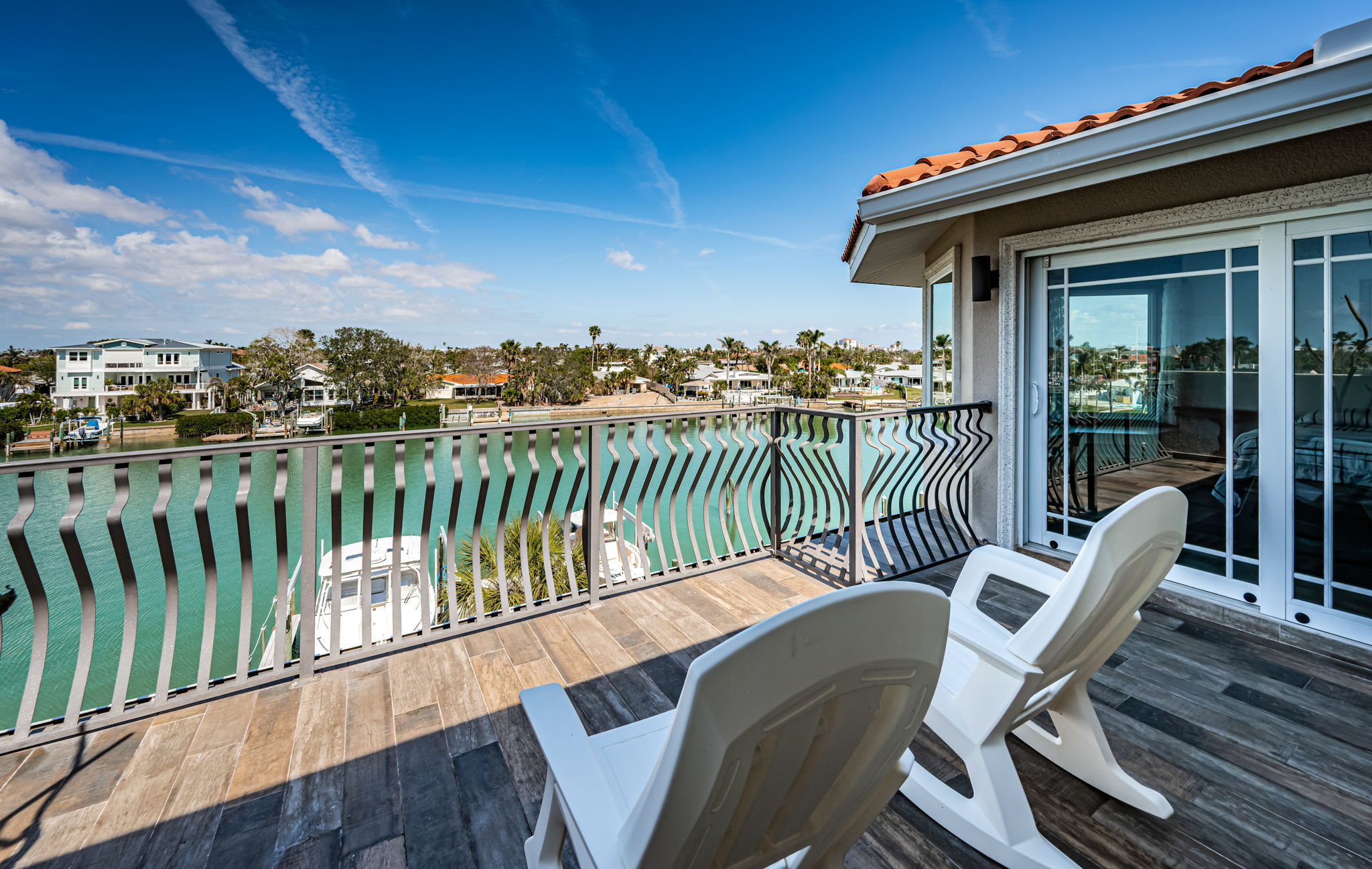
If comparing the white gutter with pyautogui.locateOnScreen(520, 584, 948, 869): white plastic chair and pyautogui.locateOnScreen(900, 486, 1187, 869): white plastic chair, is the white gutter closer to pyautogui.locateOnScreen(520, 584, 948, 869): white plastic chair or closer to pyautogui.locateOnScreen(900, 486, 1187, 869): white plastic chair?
pyautogui.locateOnScreen(900, 486, 1187, 869): white plastic chair

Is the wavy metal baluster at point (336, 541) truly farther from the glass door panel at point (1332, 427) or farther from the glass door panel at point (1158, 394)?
the glass door panel at point (1332, 427)

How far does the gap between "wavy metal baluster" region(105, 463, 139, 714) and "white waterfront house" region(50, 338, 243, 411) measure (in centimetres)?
2628

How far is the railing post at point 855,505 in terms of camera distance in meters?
3.21

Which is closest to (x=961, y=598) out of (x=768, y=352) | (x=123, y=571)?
(x=123, y=571)

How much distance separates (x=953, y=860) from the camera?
1488mm

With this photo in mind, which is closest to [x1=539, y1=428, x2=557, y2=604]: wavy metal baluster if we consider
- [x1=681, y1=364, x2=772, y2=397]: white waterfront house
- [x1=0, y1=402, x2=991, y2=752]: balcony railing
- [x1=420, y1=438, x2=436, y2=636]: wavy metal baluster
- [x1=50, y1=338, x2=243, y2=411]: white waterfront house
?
[x1=0, y1=402, x2=991, y2=752]: balcony railing

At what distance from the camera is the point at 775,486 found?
3791mm

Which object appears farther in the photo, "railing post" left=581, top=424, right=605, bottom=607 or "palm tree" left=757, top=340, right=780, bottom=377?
"palm tree" left=757, top=340, right=780, bottom=377

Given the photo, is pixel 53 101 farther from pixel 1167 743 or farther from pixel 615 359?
pixel 1167 743

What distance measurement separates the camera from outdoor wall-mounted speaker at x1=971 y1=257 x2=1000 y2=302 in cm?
385

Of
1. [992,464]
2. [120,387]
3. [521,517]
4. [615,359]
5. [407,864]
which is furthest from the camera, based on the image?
[615,359]

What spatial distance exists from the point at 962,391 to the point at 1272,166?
1.96 meters

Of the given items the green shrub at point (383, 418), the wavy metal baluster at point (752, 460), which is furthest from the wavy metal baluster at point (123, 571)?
the green shrub at point (383, 418)

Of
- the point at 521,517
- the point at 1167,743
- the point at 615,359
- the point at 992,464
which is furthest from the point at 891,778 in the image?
the point at 615,359
